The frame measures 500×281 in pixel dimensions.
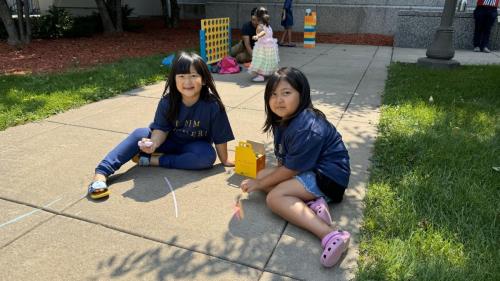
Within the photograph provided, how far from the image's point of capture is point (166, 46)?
1110 cm

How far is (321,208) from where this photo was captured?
2777 millimetres

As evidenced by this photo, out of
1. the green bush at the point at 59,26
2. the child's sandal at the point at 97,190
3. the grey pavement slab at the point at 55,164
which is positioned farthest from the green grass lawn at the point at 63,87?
the green bush at the point at 59,26

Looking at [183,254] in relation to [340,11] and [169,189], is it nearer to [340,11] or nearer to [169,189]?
[169,189]

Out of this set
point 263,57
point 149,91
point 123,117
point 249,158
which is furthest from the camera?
point 263,57

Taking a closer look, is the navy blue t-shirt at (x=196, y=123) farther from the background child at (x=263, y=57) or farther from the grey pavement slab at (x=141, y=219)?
the background child at (x=263, y=57)

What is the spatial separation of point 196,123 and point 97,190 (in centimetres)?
98

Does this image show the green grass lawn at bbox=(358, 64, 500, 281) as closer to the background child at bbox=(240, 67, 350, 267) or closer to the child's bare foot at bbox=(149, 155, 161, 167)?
the background child at bbox=(240, 67, 350, 267)

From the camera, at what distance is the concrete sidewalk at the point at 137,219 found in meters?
2.39

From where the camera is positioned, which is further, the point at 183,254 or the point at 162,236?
the point at 162,236

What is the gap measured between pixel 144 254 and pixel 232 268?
0.55 metres

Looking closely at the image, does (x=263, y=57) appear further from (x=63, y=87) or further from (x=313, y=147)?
(x=313, y=147)

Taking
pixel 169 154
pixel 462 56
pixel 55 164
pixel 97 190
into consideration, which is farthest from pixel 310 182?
pixel 462 56

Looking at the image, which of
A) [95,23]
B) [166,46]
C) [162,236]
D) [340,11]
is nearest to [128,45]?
[166,46]

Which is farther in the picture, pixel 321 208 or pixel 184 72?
pixel 184 72
